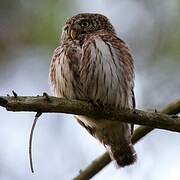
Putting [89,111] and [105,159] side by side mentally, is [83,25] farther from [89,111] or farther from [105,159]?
[89,111]

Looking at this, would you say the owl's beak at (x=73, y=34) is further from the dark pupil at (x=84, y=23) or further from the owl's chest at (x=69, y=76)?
the owl's chest at (x=69, y=76)

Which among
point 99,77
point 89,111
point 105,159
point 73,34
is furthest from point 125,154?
point 89,111

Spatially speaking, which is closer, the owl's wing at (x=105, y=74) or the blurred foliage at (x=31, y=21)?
the owl's wing at (x=105, y=74)

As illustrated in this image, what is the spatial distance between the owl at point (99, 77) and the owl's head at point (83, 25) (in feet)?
0.04

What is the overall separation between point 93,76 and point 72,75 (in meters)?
0.17

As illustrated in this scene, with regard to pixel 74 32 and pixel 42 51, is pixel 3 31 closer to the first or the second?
pixel 42 51

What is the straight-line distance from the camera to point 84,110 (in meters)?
3.60

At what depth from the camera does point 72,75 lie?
4297mm

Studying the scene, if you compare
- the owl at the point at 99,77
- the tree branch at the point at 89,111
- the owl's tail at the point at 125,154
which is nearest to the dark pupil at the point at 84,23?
the owl at the point at 99,77

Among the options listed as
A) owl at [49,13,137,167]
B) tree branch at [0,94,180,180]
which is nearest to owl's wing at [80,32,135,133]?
owl at [49,13,137,167]

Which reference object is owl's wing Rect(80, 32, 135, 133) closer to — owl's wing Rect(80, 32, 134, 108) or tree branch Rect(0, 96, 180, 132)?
owl's wing Rect(80, 32, 134, 108)

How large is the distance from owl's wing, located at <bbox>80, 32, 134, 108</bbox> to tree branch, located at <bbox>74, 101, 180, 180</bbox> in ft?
0.79

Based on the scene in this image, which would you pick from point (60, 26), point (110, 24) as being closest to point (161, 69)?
point (110, 24)

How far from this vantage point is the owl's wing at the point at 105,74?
4.26 m
